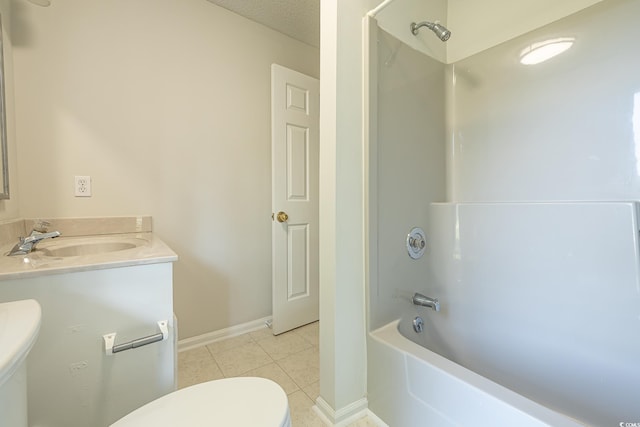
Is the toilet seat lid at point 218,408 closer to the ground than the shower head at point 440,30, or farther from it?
→ closer to the ground

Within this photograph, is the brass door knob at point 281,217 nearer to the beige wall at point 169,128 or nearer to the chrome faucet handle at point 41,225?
the beige wall at point 169,128

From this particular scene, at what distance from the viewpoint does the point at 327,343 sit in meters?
1.10

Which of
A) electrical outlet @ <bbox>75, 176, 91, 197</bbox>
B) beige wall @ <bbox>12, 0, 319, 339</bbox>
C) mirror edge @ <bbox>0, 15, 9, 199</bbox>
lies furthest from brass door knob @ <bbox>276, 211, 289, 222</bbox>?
mirror edge @ <bbox>0, 15, 9, 199</bbox>

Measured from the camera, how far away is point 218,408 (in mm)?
643

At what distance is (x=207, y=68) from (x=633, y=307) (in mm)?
2423

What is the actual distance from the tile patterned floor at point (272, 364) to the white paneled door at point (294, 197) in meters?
0.16

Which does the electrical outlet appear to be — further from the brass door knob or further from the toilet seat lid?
the toilet seat lid

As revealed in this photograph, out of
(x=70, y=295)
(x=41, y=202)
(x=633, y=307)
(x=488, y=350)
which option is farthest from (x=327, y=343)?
(x=41, y=202)

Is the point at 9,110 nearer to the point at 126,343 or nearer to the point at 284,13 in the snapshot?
the point at 126,343

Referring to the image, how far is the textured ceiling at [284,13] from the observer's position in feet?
5.62

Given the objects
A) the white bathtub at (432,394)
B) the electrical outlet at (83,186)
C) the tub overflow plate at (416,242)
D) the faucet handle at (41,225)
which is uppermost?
the electrical outlet at (83,186)

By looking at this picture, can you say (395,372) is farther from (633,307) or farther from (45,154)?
(45,154)

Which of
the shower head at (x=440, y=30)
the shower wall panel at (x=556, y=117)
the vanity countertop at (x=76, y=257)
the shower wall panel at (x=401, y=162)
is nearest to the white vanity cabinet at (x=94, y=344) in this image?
the vanity countertop at (x=76, y=257)

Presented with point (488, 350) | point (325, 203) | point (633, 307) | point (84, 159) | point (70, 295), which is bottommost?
point (488, 350)
